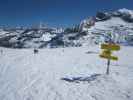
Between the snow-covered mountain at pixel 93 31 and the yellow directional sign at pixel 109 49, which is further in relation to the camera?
the snow-covered mountain at pixel 93 31

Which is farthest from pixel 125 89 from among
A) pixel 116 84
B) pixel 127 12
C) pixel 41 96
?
pixel 127 12

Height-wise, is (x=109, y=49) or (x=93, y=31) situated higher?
(x=93, y=31)

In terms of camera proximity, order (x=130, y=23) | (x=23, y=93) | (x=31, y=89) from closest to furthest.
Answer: (x=23, y=93) < (x=31, y=89) < (x=130, y=23)

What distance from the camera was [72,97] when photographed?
794 cm

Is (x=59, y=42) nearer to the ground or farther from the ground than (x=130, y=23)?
nearer to the ground

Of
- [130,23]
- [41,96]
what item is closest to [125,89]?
[41,96]

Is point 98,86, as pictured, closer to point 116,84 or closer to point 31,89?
point 116,84

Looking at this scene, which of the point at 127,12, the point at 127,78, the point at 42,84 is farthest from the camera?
the point at 127,12

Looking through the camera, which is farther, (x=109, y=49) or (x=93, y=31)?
(x=93, y=31)

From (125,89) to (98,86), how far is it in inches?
50.4

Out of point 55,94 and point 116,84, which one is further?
point 116,84

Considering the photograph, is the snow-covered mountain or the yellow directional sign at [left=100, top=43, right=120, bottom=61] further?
the snow-covered mountain

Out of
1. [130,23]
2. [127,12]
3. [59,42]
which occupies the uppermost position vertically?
[127,12]

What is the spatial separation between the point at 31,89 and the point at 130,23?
126m
